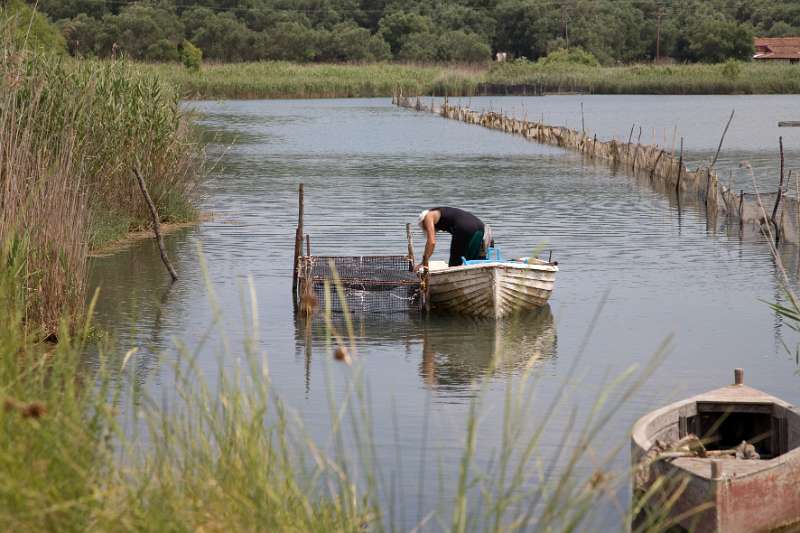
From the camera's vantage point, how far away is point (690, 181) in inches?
1213

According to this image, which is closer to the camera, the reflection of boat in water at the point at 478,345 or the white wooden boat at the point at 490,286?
the reflection of boat in water at the point at 478,345

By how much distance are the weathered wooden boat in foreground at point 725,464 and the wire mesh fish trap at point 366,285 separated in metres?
6.57

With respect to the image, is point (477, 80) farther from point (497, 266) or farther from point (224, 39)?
point (497, 266)

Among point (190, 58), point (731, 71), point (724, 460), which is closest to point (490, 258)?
point (724, 460)

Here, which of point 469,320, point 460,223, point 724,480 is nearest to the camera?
point 724,480

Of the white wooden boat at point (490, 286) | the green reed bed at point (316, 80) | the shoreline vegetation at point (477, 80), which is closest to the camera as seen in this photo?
the white wooden boat at point (490, 286)

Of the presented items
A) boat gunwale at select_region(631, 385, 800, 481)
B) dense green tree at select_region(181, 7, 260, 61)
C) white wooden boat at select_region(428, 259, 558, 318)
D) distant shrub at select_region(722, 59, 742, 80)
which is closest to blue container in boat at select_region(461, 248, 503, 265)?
white wooden boat at select_region(428, 259, 558, 318)

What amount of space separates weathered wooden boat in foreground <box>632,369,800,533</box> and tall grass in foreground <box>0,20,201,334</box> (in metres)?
4.27

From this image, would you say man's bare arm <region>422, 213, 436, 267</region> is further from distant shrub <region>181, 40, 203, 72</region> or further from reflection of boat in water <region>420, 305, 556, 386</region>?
distant shrub <region>181, 40, 203, 72</region>

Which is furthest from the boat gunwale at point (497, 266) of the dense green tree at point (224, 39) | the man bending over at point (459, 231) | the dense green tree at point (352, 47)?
the dense green tree at point (352, 47)

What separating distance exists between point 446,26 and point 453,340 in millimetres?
118951

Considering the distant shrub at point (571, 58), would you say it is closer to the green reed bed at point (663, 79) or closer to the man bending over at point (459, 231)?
the green reed bed at point (663, 79)

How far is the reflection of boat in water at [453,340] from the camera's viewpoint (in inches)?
541

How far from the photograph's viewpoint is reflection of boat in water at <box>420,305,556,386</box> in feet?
44.5
